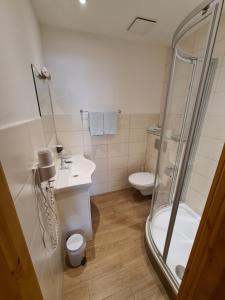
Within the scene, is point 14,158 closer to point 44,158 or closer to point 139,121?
point 44,158

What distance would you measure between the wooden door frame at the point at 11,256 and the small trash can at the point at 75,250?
0.93 meters

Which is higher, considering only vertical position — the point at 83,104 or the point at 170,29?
the point at 170,29

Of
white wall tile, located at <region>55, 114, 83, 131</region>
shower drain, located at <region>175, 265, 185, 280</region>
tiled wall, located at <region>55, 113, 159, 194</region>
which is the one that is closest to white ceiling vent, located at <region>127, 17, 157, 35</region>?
tiled wall, located at <region>55, 113, 159, 194</region>

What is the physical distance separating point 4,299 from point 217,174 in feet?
2.24

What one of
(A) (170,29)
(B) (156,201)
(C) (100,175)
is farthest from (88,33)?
(B) (156,201)

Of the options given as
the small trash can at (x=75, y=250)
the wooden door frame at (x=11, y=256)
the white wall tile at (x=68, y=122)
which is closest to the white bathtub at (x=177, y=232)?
the small trash can at (x=75, y=250)

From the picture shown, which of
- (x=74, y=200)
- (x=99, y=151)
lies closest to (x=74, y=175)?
(x=74, y=200)

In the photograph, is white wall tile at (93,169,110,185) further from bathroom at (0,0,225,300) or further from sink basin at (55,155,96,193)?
sink basin at (55,155,96,193)

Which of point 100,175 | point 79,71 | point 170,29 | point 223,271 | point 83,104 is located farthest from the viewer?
point 100,175

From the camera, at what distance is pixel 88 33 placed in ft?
5.33

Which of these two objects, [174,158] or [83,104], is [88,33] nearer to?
[83,104]

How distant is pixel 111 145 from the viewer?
6.95ft

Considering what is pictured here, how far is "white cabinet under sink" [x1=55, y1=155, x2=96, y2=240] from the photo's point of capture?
125cm

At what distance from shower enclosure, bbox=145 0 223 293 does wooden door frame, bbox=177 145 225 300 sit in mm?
516
